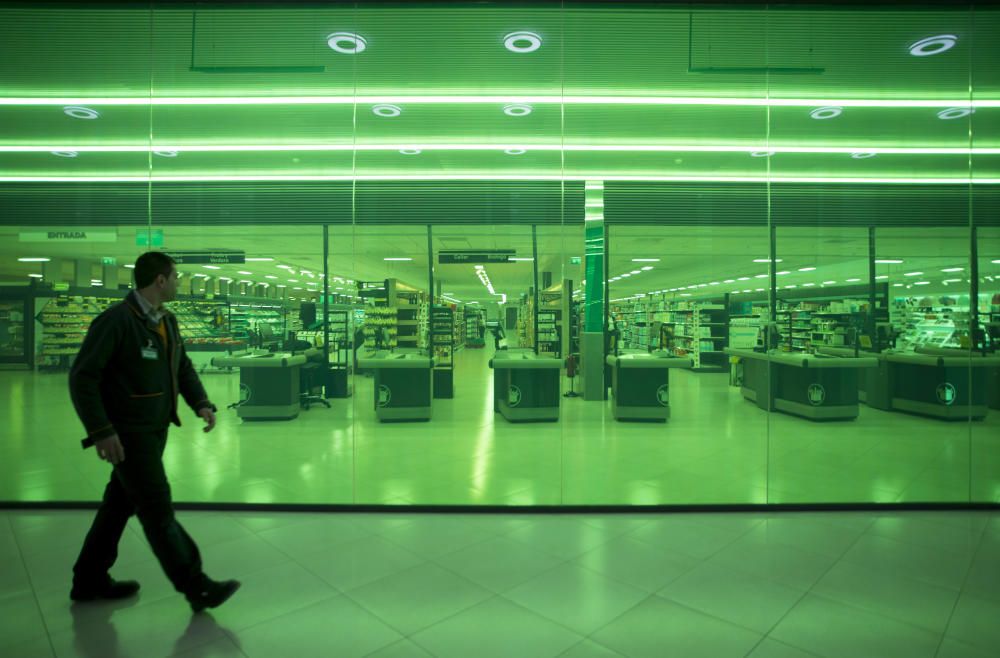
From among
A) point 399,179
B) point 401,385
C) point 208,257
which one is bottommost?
point 401,385

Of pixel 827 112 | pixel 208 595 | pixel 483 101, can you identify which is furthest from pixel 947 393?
pixel 208 595

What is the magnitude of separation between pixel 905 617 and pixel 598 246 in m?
3.47

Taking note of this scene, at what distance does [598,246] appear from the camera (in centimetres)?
463

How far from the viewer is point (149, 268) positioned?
2176mm

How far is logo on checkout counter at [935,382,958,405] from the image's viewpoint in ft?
18.1

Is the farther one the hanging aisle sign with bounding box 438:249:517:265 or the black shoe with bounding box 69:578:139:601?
the hanging aisle sign with bounding box 438:249:517:265

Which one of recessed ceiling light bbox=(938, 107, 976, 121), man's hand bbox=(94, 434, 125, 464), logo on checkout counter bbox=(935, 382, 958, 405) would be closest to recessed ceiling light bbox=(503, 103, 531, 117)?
recessed ceiling light bbox=(938, 107, 976, 121)

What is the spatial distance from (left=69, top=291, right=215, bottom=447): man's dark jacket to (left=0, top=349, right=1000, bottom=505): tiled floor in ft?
5.52

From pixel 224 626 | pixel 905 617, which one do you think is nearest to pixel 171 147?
pixel 224 626

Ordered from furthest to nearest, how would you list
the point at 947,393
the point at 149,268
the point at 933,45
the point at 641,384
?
the point at 641,384 → the point at 947,393 → the point at 933,45 → the point at 149,268

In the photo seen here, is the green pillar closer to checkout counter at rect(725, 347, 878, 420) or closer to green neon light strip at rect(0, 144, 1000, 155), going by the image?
green neon light strip at rect(0, 144, 1000, 155)

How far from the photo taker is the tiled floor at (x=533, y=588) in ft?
6.40

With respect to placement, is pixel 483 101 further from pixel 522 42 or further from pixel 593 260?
pixel 593 260

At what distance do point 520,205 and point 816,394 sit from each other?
4613 mm
